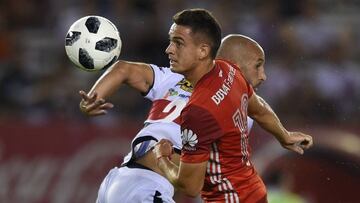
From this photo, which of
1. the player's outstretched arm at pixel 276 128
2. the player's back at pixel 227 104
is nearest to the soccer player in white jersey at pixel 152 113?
the player's outstretched arm at pixel 276 128

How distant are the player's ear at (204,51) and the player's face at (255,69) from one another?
2.50 feet

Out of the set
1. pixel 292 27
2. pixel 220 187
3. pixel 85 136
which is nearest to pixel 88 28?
pixel 220 187

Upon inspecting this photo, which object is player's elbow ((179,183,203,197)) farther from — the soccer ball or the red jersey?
the soccer ball

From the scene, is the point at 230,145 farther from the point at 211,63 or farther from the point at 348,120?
the point at 348,120

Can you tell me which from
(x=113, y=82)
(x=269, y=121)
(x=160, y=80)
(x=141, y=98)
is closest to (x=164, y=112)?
(x=160, y=80)

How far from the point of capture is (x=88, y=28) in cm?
670

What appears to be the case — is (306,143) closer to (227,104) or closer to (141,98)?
(227,104)

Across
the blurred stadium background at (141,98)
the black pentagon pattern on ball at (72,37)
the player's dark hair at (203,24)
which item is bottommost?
the blurred stadium background at (141,98)

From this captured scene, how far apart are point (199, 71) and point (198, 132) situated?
1.46 ft

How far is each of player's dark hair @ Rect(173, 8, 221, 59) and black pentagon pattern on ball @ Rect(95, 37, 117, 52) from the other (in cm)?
91

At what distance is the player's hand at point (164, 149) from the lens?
19.2 ft

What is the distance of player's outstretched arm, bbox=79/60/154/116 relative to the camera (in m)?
6.03

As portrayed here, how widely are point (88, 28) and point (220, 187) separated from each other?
151cm

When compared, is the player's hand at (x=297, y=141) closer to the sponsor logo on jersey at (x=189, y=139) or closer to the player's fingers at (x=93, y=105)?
the sponsor logo on jersey at (x=189, y=139)
